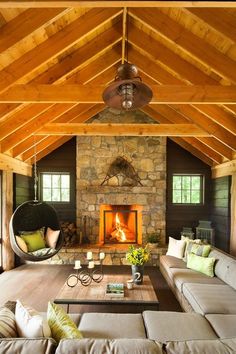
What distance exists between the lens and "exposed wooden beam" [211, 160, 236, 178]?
6015mm

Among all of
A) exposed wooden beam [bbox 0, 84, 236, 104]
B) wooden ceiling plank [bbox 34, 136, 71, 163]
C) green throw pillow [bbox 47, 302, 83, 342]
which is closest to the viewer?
green throw pillow [bbox 47, 302, 83, 342]

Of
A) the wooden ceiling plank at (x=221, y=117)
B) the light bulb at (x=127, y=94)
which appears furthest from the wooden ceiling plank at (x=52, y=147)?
the light bulb at (x=127, y=94)

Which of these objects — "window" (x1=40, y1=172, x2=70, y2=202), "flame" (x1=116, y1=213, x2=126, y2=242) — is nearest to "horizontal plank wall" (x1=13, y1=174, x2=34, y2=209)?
"window" (x1=40, y1=172, x2=70, y2=202)

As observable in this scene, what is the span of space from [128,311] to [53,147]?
4717mm

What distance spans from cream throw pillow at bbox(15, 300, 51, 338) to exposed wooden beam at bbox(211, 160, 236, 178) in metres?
5.24

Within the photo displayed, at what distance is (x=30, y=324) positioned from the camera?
6.16ft

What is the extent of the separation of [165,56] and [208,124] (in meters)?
1.80

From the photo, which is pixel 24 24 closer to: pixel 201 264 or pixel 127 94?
pixel 127 94

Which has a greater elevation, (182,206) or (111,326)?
(182,206)

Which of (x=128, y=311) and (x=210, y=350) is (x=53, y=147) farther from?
(x=210, y=350)

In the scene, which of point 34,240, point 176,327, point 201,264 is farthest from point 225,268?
Result: point 34,240

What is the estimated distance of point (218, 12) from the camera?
3.09 m

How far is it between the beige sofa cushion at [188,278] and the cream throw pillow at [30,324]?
2469mm

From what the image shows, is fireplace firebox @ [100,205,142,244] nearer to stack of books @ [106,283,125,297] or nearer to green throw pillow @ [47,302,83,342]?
stack of books @ [106,283,125,297]
